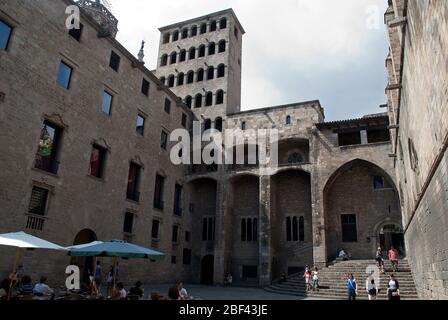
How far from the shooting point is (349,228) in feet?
85.5

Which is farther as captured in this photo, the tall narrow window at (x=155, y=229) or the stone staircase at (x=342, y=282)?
the tall narrow window at (x=155, y=229)

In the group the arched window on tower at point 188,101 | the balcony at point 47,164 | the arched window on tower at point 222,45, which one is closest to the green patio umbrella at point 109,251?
the balcony at point 47,164

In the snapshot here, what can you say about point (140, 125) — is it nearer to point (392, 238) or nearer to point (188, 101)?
point (188, 101)

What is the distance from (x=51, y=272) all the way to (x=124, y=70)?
43.1 feet

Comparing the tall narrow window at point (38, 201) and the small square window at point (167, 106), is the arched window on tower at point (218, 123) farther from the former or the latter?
the tall narrow window at point (38, 201)

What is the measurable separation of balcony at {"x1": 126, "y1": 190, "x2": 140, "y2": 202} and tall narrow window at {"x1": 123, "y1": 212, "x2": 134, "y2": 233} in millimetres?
994

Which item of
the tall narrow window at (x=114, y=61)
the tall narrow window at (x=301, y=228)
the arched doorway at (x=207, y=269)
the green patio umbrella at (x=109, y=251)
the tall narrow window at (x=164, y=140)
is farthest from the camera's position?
the arched doorway at (x=207, y=269)

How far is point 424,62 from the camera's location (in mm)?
7555

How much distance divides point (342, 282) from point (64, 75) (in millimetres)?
19597

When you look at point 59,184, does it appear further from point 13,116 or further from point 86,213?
point 13,116

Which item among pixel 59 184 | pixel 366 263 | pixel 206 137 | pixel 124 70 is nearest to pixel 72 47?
pixel 124 70

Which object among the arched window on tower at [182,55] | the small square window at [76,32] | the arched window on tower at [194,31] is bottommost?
the small square window at [76,32]

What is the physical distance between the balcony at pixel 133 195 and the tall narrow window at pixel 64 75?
24.7 feet

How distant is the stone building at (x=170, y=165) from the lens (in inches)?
615
